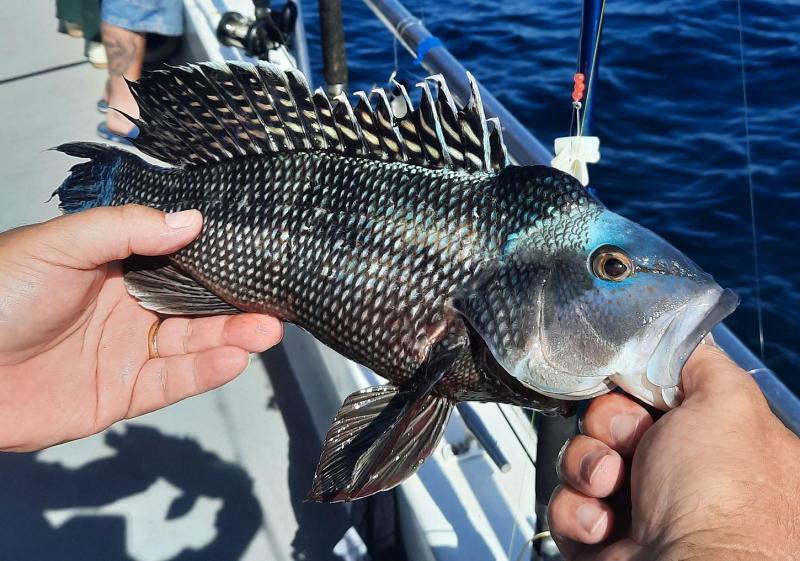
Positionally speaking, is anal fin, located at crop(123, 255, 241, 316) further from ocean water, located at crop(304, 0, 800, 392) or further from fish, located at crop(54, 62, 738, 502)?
ocean water, located at crop(304, 0, 800, 392)

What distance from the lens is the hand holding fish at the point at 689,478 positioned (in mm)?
1451

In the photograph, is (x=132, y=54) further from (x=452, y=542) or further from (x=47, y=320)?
(x=452, y=542)

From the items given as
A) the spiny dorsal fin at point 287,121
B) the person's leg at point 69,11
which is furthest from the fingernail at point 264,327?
the person's leg at point 69,11

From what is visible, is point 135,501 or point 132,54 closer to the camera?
point 135,501

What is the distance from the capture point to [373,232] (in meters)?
2.02

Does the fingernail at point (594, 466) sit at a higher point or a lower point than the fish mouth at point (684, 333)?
lower

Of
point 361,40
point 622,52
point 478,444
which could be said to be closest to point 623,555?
point 478,444

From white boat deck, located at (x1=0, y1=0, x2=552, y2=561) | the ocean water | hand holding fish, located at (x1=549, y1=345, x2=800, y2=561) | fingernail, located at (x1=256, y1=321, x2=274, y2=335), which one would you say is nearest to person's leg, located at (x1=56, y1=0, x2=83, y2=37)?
the ocean water

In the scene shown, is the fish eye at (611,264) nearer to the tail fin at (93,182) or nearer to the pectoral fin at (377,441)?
the pectoral fin at (377,441)

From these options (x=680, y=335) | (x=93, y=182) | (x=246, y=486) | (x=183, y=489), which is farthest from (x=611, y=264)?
(x=183, y=489)

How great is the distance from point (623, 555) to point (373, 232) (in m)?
1.08

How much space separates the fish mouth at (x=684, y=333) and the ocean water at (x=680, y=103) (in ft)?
12.4

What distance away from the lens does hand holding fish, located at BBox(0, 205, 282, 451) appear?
2.22 metres

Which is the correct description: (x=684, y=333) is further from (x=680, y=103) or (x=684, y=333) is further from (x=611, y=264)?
(x=680, y=103)
